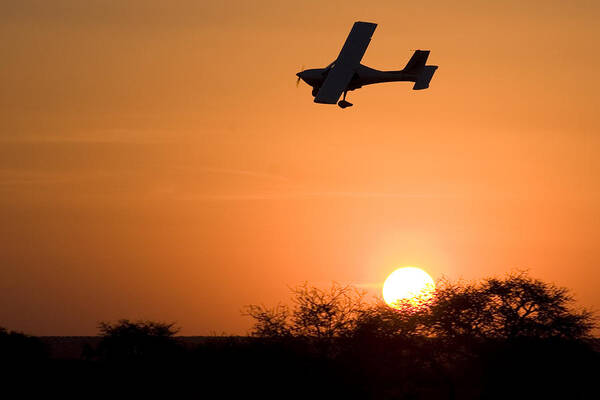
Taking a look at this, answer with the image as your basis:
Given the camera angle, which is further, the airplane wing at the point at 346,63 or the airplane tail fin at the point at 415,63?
the airplane tail fin at the point at 415,63

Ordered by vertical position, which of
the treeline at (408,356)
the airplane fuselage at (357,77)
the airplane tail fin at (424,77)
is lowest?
the treeline at (408,356)

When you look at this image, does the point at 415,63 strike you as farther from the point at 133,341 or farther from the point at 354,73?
the point at 133,341

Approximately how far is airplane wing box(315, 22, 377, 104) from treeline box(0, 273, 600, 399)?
33.7 ft

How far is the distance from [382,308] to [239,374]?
30.4ft

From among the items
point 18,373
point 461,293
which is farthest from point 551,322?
point 18,373

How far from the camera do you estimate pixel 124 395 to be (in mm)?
45406

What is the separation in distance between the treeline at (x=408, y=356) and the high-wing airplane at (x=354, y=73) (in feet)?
34.0

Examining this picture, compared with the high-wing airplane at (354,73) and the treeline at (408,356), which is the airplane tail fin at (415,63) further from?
the treeline at (408,356)

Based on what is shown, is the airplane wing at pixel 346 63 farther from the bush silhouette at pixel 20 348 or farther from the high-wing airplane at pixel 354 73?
the bush silhouette at pixel 20 348

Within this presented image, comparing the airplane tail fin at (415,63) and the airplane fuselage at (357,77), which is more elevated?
the airplane tail fin at (415,63)

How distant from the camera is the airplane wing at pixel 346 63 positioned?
→ 134 ft

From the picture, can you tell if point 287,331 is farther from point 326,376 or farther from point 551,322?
point 551,322

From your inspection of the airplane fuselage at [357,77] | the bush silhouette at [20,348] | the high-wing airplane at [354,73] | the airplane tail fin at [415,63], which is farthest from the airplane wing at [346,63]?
A: the bush silhouette at [20,348]

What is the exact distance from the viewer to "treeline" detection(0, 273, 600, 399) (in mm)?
38469
